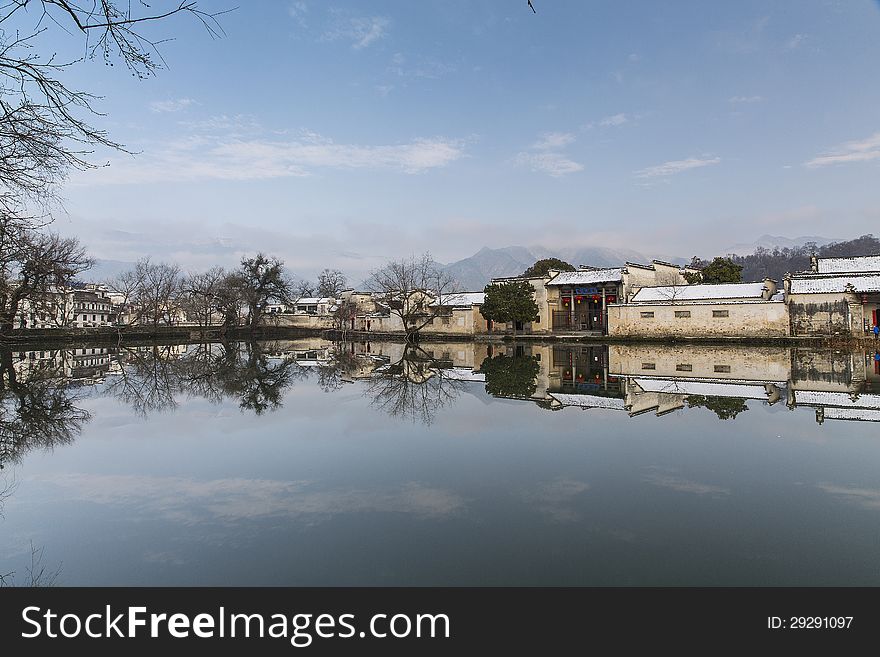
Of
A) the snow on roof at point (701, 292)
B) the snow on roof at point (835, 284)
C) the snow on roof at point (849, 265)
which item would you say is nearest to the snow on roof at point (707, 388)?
the snow on roof at point (835, 284)

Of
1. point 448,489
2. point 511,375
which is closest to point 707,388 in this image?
point 511,375

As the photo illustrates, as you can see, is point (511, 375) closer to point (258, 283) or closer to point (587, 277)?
point (587, 277)

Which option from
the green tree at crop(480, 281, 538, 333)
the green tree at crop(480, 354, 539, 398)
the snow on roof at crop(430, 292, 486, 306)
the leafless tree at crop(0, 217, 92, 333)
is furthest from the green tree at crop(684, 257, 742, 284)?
the leafless tree at crop(0, 217, 92, 333)

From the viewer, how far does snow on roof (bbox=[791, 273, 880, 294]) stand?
26641 mm

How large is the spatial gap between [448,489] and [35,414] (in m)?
9.93

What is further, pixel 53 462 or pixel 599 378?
pixel 599 378

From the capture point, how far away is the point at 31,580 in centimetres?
372

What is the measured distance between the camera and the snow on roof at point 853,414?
905cm

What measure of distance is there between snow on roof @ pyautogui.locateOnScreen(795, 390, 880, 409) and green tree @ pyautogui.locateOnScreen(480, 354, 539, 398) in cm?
595

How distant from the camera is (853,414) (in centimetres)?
940

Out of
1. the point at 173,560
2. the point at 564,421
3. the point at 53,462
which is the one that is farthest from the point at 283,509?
the point at 564,421

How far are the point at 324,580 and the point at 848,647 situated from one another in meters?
3.11

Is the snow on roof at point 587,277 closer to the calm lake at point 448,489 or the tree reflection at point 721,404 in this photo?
the calm lake at point 448,489

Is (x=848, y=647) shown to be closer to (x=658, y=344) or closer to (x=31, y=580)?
(x=31, y=580)
